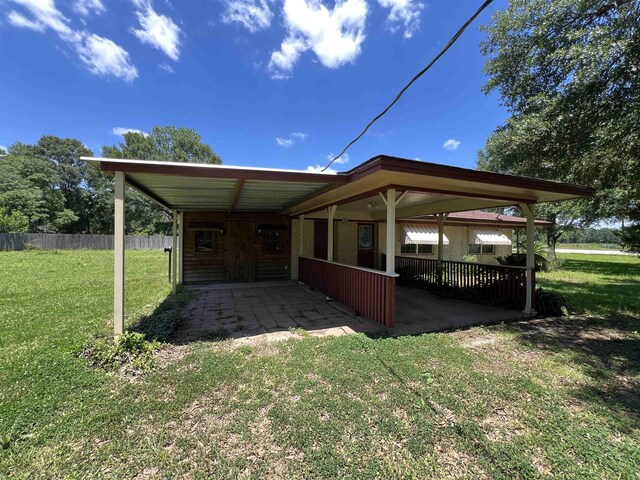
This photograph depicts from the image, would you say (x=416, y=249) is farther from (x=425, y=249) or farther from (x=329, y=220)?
(x=329, y=220)

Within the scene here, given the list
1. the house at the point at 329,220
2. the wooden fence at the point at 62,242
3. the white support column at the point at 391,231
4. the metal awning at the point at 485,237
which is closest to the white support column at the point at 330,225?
the house at the point at 329,220

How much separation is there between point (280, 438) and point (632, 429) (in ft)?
9.51

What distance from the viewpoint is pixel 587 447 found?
208 cm

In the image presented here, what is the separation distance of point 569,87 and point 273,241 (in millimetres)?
8694

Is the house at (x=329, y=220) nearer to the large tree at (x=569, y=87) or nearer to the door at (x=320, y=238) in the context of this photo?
the door at (x=320, y=238)

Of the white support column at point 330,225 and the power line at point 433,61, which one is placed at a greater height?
the power line at point 433,61

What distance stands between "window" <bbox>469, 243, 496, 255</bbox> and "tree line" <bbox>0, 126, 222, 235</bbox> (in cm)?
2331

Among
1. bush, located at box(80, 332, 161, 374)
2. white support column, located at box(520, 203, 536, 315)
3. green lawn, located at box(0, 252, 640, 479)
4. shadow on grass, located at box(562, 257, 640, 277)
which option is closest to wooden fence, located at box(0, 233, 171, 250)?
green lawn, located at box(0, 252, 640, 479)

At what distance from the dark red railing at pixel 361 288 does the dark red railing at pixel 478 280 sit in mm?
3466

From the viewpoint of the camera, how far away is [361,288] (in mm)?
5402

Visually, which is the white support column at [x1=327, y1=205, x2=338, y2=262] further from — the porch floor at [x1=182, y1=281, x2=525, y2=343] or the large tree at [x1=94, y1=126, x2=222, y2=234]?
the large tree at [x1=94, y1=126, x2=222, y2=234]

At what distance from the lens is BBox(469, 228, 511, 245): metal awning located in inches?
513

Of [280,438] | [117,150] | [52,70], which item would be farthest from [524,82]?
[117,150]

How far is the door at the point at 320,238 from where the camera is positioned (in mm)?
10477
